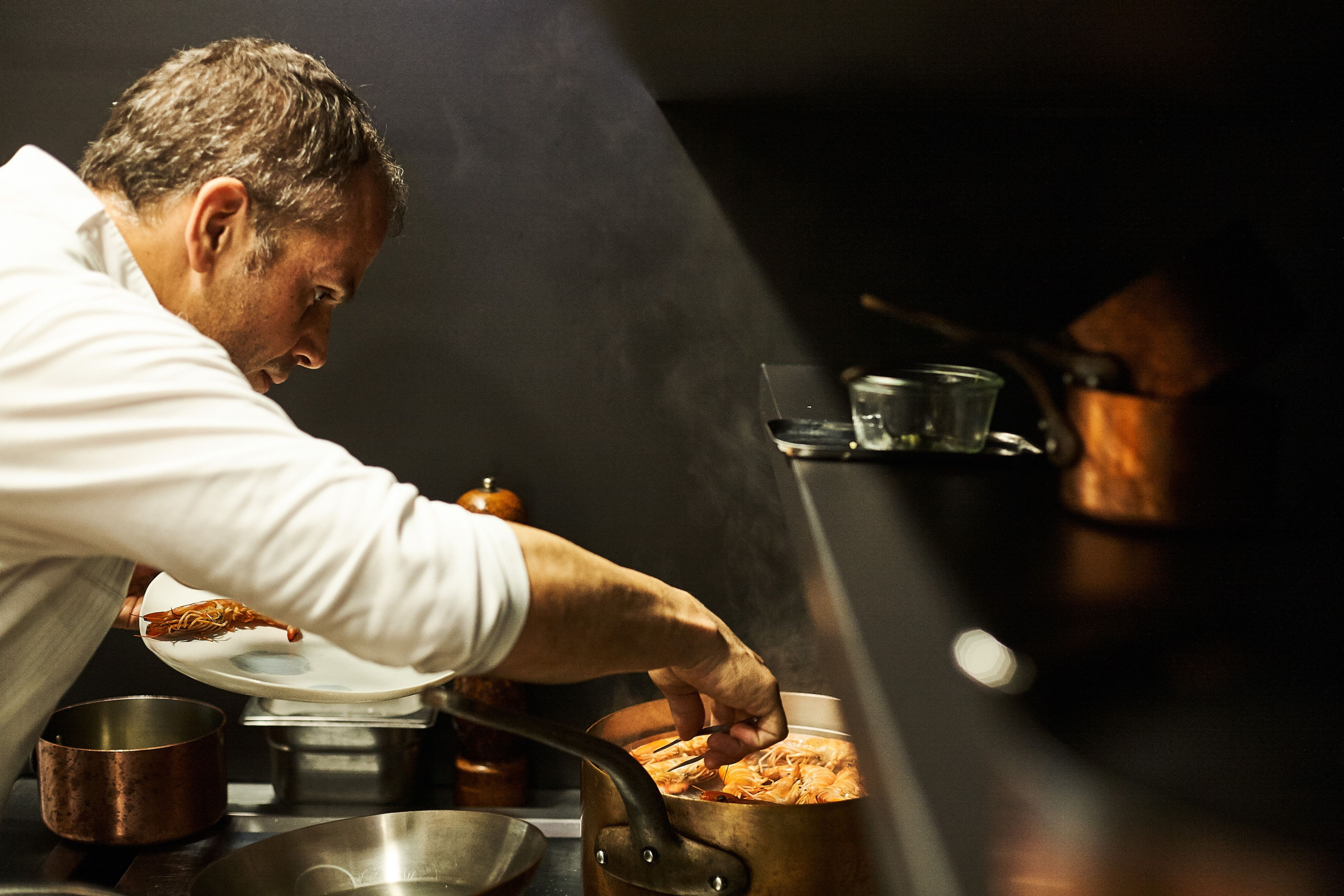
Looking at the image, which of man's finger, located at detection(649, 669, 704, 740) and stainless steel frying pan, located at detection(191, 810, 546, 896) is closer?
man's finger, located at detection(649, 669, 704, 740)

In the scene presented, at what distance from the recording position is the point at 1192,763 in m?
0.33

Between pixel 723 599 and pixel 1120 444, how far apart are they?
137 centimetres

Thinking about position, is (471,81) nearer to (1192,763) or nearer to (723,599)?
(723,599)

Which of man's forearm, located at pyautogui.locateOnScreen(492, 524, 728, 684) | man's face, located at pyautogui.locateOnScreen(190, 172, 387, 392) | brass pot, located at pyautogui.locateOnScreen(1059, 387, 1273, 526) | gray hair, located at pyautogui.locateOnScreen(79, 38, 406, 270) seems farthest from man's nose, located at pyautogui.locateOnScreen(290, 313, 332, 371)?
brass pot, located at pyautogui.locateOnScreen(1059, 387, 1273, 526)

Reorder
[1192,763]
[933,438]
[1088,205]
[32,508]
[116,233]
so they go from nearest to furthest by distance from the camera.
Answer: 1. [1192,763]
2. [32,508]
3. [933,438]
4. [116,233]
5. [1088,205]

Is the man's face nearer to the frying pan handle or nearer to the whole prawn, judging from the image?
the whole prawn

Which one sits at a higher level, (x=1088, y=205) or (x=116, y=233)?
(x=1088, y=205)

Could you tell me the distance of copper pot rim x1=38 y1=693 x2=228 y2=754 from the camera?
5.02 ft

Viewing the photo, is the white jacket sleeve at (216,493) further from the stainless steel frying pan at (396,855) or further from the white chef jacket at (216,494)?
the stainless steel frying pan at (396,855)

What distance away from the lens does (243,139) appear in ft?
3.56

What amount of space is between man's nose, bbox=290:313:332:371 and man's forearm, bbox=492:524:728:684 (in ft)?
1.86

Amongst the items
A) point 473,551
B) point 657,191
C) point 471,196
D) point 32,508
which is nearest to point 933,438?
point 473,551

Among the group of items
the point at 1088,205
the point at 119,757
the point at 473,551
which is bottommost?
the point at 119,757

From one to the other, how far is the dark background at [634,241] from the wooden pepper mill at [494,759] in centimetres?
10
